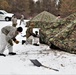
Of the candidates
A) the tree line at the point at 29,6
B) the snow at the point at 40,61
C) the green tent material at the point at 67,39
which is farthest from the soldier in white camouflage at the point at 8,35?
the tree line at the point at 29,6

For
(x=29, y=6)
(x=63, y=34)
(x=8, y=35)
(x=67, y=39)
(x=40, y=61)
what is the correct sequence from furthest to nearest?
(x=29, y=6), (x=63, y=34), (x=67, y=39), (x=8, y=35), (x=40, y=61)

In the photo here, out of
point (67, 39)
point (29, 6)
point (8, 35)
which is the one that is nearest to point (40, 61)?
point (8, 35)

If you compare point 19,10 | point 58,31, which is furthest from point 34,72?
point 19,10

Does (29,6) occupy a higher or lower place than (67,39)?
lower

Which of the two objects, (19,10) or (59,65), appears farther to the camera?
(19,10)

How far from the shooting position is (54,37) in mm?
12742

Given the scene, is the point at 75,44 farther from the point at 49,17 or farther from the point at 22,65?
the point at 49,17

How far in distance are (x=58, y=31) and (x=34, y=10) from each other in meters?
59.2

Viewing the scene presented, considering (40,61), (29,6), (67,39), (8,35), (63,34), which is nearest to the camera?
(40,61)

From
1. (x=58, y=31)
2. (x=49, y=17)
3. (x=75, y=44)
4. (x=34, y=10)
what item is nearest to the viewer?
(x=75, y=44)

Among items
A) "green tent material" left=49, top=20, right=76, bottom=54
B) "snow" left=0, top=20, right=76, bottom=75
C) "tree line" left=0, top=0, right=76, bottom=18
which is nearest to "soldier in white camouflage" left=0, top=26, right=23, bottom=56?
"snow" left=0, top=20, right=76, bottom=75

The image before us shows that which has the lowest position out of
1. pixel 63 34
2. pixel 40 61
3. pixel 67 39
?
pixel 40 61

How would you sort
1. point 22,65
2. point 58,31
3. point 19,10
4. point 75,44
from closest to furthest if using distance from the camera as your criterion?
1. point 22,65
2. point 75,44
3. point 58,31
4. point 19,10

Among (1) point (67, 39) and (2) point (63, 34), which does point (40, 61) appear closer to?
(1) point (67, 39)
